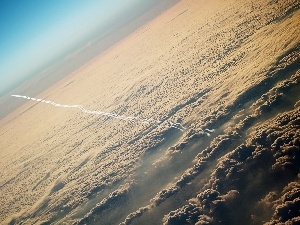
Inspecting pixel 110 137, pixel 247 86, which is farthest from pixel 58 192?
pixel 247 86

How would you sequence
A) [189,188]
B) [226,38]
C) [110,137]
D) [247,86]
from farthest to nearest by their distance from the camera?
1. [226,38]
2. [110,137]
3. [247,86]
4. [189,188]

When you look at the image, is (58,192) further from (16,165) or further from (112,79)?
(112,79)

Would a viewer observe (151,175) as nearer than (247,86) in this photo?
Yes

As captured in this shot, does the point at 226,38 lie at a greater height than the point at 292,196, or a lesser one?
greater

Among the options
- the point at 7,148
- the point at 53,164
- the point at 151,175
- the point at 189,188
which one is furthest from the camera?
the point at 7,148

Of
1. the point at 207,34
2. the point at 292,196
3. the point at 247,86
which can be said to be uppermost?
the point at 207,34

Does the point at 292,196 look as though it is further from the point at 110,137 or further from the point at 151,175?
the point at 110,137
